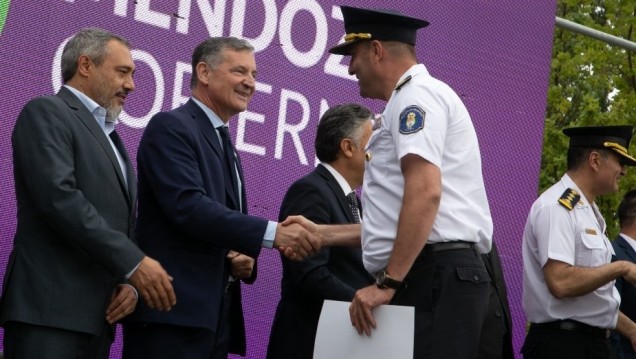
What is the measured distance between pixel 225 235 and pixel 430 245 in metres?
0.70

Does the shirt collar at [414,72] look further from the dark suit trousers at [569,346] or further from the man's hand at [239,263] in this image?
the dark suit trousers at [569,346]

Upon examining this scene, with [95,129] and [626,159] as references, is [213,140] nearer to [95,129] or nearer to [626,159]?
[95,129]

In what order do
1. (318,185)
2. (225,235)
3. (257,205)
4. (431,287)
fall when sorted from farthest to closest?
(257,205) → (318,185) → (225,235) → (431,287)

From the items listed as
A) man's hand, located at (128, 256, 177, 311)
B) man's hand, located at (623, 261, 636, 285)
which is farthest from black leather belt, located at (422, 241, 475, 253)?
man's hand, located at (623, 261, 636, 285)

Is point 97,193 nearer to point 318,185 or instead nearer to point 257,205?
point 318,185

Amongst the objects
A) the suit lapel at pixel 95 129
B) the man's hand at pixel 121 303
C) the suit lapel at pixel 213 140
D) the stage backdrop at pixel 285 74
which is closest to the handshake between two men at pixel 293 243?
the man's hand at pixel 121 303

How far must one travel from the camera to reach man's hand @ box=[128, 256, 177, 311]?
3.62 metres

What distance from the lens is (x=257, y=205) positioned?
5234 millimetres

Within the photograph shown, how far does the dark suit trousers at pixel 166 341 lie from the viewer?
150 inches

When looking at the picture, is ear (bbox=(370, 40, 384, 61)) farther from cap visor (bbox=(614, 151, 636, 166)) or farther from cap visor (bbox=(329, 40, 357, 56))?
cap visor (bbox=(614, 151, 636, 166))

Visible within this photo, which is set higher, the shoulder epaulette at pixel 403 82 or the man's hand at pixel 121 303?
the shoulder epaulette at pixel 403 82

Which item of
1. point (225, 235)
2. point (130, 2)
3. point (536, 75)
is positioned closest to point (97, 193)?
point (225, 235)

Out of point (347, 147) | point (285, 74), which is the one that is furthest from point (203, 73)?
point (285, 74)

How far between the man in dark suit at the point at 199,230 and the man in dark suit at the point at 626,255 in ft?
7.91
